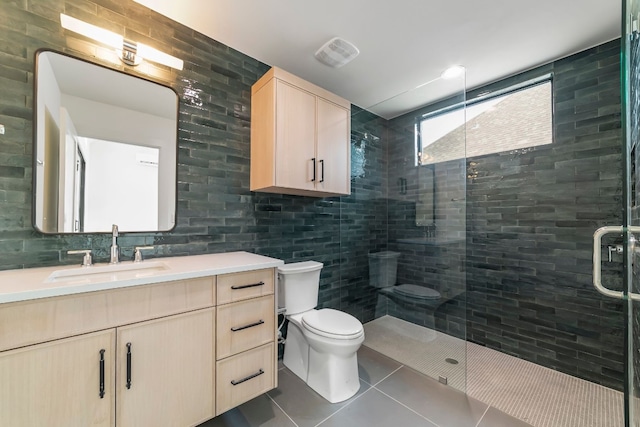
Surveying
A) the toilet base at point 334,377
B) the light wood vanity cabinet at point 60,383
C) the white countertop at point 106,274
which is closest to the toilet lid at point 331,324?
the toilet base at point 334,377

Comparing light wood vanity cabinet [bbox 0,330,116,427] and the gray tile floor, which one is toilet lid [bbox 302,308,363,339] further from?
light wood vanity cabinet [bbox 0,330,116,427]

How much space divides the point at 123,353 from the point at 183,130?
4.26ft

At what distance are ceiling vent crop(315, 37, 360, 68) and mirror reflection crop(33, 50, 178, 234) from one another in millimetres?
1076

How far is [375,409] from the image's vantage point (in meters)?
1.59

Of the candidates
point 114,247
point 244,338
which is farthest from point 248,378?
point 114,247

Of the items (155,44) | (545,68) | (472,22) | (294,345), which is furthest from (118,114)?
(545,68)

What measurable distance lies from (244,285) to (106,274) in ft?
2.11

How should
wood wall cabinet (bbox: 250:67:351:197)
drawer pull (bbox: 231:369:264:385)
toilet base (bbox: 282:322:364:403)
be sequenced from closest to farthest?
drawer pull (bbox: 231:369:264:385) → toilet base (bbox: 282:322:364:403) → wood wall cabinet (bbox: 250:67:351:197)

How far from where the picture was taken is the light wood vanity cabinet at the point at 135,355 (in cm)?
87

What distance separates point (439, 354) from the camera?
7.20 feet

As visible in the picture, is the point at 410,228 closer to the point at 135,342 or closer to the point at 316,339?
the point at 316,339

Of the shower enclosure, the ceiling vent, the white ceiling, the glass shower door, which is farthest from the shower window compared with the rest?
the glass shower door

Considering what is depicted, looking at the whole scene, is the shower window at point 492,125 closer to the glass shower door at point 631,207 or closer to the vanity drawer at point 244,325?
the glass shower door at point 631,207

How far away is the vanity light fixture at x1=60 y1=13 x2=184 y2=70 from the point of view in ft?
4.32
